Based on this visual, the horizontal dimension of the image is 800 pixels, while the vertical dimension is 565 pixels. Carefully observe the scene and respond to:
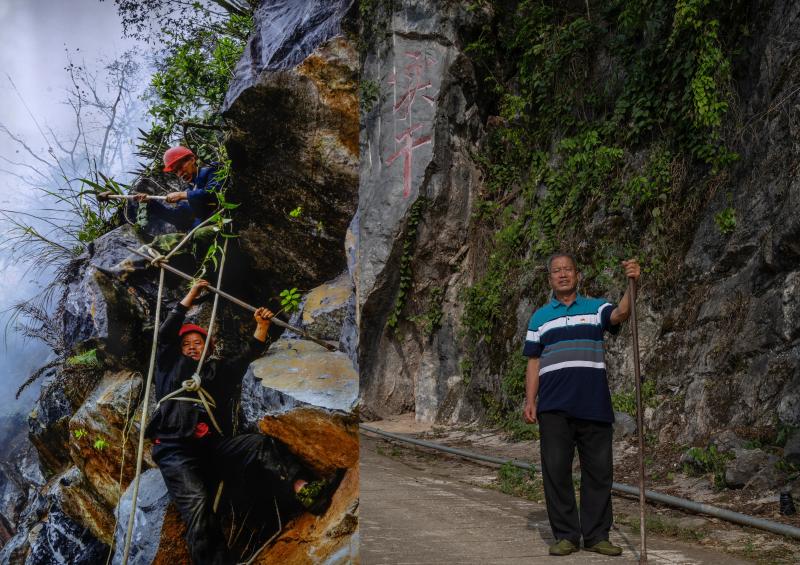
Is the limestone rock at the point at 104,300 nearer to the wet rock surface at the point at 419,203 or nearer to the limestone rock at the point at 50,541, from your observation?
the limestone rock at the point at 50,541

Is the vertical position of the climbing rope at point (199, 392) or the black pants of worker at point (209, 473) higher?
the climbing rope at point (199, 392)

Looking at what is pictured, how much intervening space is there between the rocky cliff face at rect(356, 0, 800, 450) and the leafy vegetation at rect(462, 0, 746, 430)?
6 cm

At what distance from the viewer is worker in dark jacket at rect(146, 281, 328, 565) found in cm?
206

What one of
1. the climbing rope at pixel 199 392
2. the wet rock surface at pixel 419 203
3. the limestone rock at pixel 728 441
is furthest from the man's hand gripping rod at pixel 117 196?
the wet rock surface at pixel 419 203

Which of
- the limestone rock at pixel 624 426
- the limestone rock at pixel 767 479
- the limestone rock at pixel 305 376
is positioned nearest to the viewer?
the limestone rock at pixel 305 376

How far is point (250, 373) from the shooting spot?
7.34ft

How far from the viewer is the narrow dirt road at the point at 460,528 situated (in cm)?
387

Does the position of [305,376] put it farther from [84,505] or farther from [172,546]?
[84,505]

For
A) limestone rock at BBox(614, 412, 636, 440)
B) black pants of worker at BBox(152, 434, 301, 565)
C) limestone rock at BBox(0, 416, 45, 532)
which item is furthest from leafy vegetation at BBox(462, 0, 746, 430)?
limestone rock at BBox(0, 416, 45, 532)

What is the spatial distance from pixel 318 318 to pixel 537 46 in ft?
30.0

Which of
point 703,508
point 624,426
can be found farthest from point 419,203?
point 703,508

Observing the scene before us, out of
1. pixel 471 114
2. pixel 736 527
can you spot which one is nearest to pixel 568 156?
pixel 471 114

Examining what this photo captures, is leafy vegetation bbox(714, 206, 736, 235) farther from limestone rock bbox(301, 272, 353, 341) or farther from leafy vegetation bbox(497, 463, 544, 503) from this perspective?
limestone rock bbox(301, 272, 353, 341)

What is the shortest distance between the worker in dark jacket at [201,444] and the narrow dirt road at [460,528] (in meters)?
1.82
